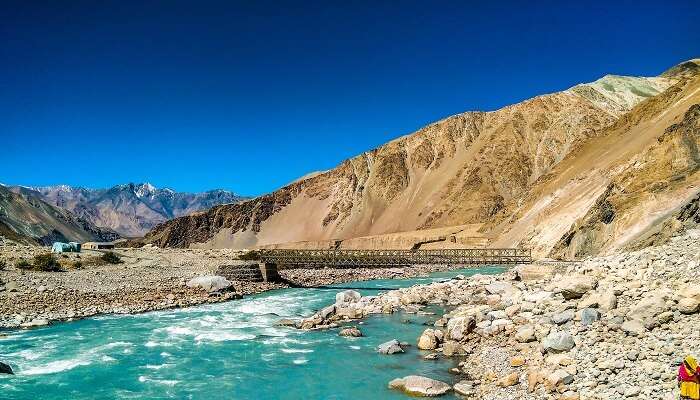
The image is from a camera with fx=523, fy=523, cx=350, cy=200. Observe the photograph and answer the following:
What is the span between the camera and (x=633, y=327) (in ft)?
48.0

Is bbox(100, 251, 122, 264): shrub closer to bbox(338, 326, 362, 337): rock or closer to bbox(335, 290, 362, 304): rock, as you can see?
bbox(335, 290, 362, 304): rock

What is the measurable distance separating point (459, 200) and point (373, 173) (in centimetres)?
3473

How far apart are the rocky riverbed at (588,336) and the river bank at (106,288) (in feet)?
66.8

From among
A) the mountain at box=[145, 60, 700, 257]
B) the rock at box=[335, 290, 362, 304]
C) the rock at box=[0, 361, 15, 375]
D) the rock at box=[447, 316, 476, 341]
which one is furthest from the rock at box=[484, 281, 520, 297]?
the rock at box=[0, 361, 15, 375]

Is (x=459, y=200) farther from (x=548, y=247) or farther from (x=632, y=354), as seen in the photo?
(x=632, y=354)

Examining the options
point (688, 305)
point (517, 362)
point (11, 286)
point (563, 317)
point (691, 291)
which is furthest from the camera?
point (11, 286)

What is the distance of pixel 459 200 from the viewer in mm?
131625

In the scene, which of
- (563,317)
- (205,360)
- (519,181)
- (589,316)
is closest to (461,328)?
(563,317)

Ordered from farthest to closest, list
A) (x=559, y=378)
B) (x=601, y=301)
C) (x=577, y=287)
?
(x=577, y=287)
(x=601, y=301)
(x=559, y=378)

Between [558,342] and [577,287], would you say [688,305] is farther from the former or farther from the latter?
[577,287]

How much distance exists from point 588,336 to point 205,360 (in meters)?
14.4

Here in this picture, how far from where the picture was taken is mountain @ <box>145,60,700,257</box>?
50.3 m

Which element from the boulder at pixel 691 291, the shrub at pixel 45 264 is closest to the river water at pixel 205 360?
the boulder at pixel 691 291

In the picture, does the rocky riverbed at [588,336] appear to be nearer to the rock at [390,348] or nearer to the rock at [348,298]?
the rock at [390,348]
